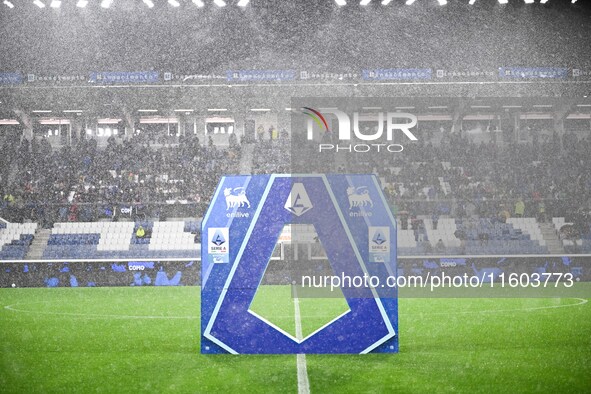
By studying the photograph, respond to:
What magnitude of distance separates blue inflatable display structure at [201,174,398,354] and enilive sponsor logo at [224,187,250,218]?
0.04 ft

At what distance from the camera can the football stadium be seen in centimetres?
827

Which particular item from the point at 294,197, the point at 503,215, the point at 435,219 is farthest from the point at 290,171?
the point at 294,197

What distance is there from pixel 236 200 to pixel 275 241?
63 cm

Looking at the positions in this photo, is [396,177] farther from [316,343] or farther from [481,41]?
[316,343]

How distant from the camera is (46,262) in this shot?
22109 mm

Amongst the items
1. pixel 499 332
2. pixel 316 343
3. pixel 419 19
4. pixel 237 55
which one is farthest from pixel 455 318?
pixel 237 55

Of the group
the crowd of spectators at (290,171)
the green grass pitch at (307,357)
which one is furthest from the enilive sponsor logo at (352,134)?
the green grass pitch at (307,357)

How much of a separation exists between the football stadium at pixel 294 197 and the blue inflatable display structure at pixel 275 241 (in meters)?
0.02

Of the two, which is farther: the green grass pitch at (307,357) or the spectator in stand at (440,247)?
the spectator in stand at (440,247)

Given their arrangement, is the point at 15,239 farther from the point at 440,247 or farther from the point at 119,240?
the point at 440,247

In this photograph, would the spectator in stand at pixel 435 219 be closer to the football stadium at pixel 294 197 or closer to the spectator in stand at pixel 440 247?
the football stadium at pixel 294 197

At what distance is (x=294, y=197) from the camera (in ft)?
27.4

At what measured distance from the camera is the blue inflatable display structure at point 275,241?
27.1 ft

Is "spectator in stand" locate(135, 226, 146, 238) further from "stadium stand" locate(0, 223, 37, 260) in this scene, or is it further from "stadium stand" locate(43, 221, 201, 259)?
"stadium stand" locate(0, 223, 37, 260)
